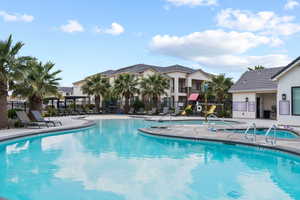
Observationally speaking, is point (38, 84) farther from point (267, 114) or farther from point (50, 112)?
point (267, 114)

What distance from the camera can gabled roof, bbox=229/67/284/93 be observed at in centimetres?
2428

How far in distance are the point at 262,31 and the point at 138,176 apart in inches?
653

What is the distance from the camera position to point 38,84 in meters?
18.1

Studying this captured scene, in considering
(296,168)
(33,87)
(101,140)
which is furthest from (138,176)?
(33,87)

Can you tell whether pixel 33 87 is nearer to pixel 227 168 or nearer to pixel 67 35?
pixel 67 35

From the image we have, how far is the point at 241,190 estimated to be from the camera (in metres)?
6.06

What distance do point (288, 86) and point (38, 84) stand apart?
15.7 metres

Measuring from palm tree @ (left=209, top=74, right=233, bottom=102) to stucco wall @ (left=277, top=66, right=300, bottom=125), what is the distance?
43.2ft

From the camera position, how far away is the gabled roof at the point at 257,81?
24.3 metres

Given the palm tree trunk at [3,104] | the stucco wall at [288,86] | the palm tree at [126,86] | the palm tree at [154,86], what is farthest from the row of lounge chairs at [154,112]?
the palm tree trunk at [3,104]

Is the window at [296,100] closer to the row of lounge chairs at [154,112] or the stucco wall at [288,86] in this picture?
the stucco wall at [288,86]

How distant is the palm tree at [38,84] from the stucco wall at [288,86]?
14635 mm

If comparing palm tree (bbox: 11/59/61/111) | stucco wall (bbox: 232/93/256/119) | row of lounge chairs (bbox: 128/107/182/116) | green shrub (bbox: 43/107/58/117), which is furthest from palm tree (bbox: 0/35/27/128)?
stucco wall (bbox: 232/93/256/119)

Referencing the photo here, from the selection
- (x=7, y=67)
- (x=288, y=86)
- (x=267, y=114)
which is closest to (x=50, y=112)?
(x=7, y=67)
